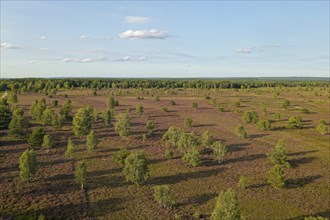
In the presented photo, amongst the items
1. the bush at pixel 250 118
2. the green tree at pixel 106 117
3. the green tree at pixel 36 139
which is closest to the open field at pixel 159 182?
the green tree at pixel 36 139

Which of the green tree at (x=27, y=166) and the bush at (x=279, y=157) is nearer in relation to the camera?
the green tree at (x=27, y=166)

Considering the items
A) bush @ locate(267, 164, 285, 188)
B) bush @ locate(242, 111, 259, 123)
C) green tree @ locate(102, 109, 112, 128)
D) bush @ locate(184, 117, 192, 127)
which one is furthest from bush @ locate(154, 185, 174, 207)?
bush @ locate(242, 111, 259, 123)

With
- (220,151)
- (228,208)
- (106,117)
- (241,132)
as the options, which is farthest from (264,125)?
(228,208)

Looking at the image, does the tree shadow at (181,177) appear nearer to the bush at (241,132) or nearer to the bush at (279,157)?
the bush at (279,157)

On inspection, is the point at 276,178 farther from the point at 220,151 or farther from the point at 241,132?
the point at 241,132

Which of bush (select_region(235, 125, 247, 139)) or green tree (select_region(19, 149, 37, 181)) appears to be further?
bush (select_region(235, 125, 247, 139))

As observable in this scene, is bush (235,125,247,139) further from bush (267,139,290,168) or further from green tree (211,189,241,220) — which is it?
green tree (211,189,241,220)
